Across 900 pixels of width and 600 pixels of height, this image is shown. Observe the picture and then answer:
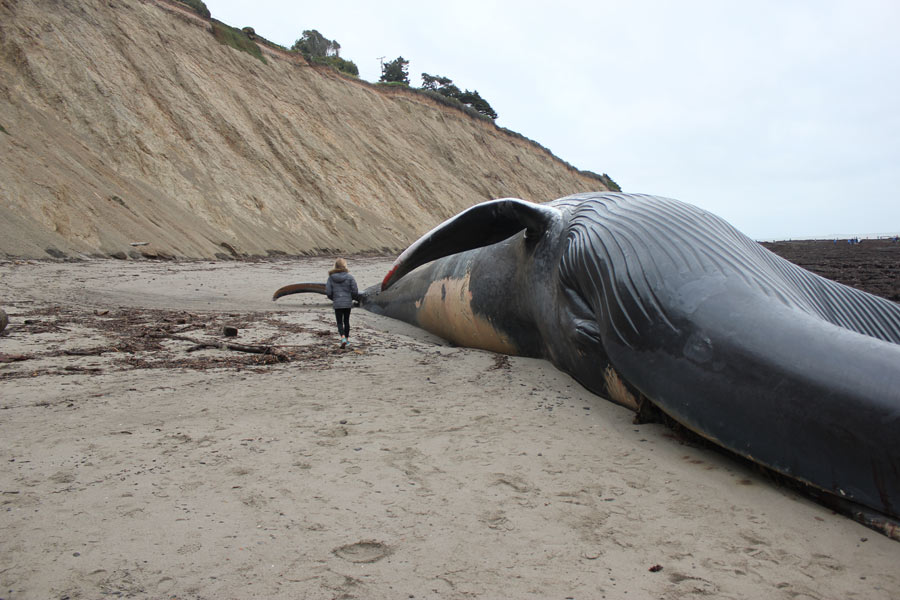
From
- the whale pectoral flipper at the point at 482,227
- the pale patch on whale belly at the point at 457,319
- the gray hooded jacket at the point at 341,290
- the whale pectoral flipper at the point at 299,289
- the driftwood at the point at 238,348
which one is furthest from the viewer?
the whale pectoral flipper at the point at 299,289

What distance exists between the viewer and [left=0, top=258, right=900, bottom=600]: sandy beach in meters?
1.72

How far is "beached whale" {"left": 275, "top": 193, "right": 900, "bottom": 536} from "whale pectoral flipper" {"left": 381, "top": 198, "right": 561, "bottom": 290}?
11 mm

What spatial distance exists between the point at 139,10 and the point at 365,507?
24.3 metres

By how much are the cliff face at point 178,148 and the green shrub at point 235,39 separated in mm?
405

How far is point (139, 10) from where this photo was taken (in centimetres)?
2138

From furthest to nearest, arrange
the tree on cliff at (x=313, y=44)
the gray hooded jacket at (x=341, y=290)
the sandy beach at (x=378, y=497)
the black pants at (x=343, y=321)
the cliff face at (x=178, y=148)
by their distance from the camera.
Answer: the tree on cliff at (x=313, y=44) < the cliff face at (x=178, y=148) < the gray hooded jacket at (x=341, y=290) < the black pants at (x=343, y=321) < the sandy beach at (x=378, y=497)

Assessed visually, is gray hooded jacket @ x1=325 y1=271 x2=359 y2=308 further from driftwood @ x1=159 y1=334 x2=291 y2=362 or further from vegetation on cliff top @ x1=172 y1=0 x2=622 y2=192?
vegetation on cliff top @ x1=172 y1=0 x2=622 y2=192

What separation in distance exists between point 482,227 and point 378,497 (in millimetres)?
2175

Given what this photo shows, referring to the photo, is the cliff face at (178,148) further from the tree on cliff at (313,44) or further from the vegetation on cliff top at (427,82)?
the tree on cliff at (313,44)

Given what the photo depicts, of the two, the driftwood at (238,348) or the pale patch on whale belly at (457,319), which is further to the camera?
the pale patch on whale belly at (457,319)

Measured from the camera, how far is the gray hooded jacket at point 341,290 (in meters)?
5.55

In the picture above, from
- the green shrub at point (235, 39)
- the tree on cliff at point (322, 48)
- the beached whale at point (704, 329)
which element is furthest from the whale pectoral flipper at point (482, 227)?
the tree on cliff at point (322, 48)

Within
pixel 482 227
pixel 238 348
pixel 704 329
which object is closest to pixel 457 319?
pixel 482 227

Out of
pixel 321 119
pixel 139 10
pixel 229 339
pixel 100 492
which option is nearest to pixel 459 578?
pixel 100 492
